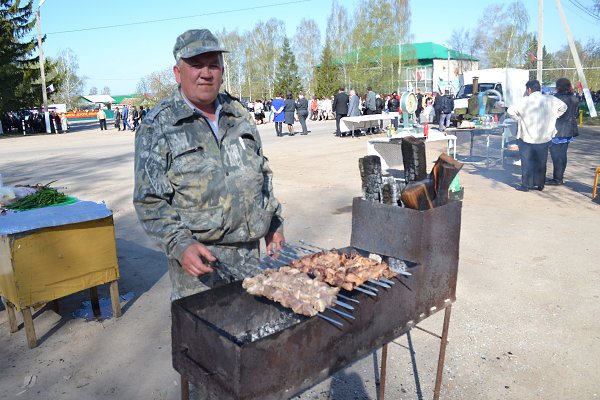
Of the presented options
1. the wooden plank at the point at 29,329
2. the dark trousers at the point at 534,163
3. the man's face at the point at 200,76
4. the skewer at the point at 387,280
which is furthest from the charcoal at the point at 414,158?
the dark trousers at the point at 534,163

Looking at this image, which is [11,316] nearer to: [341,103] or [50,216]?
[50,216]

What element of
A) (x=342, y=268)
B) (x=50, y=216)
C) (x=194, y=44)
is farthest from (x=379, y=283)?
(x=50, y=216)

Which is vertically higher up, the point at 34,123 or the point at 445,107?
the point at 34,123

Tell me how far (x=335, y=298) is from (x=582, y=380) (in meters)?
2.55

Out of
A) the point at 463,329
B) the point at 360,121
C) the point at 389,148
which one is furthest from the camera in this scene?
the point at 360,121

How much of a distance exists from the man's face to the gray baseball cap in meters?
0.05

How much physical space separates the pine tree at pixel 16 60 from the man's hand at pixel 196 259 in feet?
109

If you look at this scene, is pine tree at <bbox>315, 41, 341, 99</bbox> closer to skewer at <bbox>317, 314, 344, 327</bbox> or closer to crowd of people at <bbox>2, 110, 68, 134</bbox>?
crowd of people at <bbox>2, 110, 68, 134</bbox>

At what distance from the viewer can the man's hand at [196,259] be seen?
86.3 inches

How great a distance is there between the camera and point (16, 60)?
32.3 meters

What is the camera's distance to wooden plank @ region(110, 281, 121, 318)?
→ 179 inches

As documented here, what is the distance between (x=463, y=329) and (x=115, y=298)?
331 centimetres

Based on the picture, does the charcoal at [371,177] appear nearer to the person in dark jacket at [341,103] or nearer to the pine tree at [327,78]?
the person in dark jacket at [341,103]

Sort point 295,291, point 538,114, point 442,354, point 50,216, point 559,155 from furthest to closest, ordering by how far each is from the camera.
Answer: point 559,155 < point 538,114 < point 50,216 < point 442,354 < point 295,291
